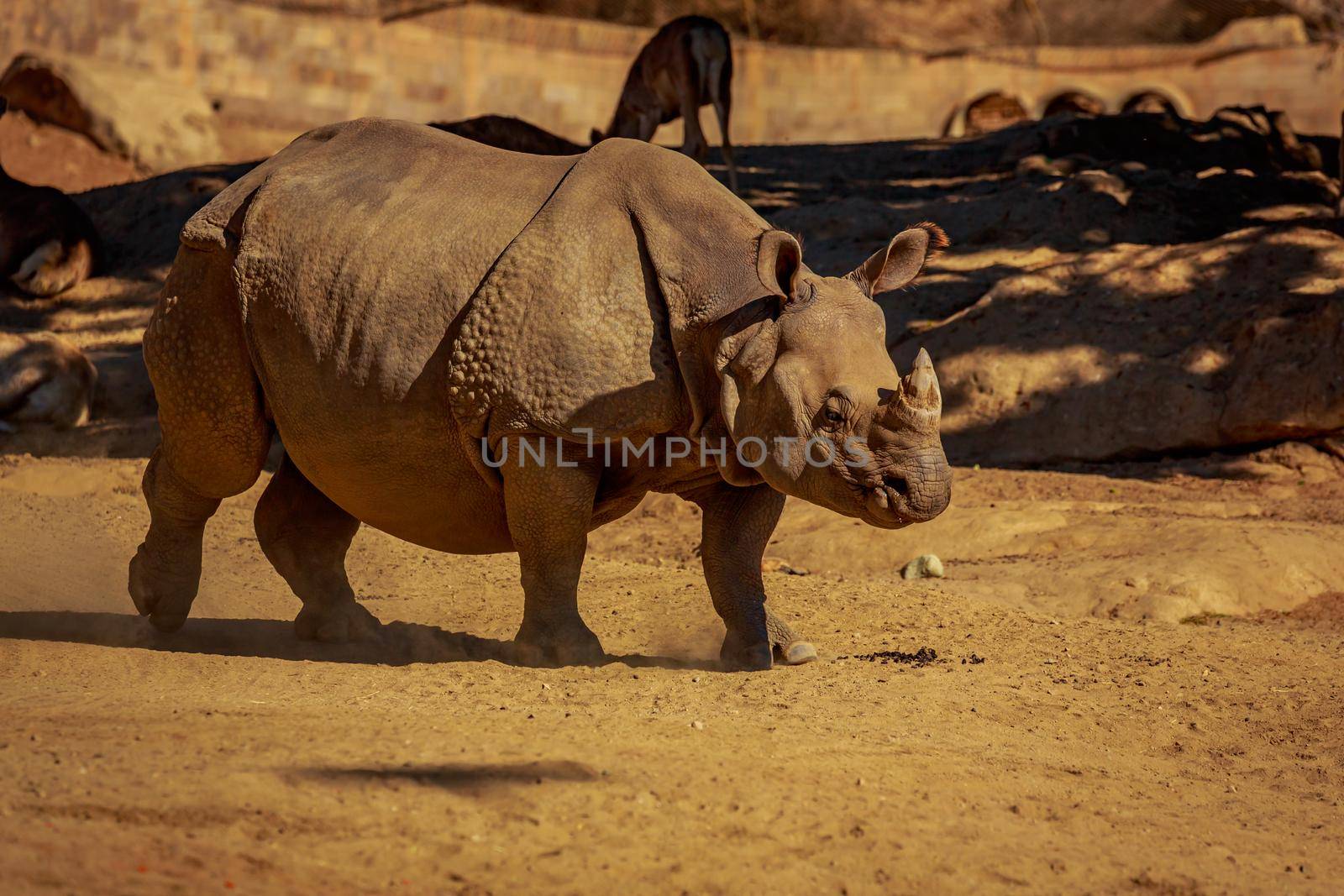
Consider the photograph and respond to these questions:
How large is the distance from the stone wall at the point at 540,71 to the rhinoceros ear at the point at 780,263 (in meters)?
21.5

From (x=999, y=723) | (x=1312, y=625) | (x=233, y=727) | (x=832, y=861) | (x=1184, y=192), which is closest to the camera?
(x=832, y=861)

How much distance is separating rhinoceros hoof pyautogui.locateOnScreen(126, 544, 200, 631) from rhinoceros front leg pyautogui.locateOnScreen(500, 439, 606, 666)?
70.4 inches

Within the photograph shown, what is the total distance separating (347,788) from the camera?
3.87 meters

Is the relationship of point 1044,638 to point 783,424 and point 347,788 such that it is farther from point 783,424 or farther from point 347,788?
point 347,788

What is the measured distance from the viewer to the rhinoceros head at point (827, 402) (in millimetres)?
4965

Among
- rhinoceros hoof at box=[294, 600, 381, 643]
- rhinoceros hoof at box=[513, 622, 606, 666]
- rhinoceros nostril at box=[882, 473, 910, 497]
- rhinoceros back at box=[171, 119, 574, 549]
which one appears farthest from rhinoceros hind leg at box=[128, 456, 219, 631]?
rhinoceros nostril at box=[882, 473, 910, 497]

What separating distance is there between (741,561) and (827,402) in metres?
1.17

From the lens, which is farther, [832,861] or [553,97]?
[553,97]

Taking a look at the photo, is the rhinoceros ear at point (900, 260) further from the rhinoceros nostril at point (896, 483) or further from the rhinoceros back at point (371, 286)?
the rhinoceros back at point (371, 286)

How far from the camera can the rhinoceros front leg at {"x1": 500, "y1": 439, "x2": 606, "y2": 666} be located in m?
5.53

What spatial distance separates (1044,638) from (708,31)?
12098 millimetres

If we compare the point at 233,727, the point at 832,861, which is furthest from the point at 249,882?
the point at 832,861

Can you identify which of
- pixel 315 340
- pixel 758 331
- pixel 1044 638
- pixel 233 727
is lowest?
pixel 1044 638

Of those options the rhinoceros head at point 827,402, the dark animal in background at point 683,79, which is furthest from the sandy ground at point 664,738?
the dark animal in background at point 683,79
